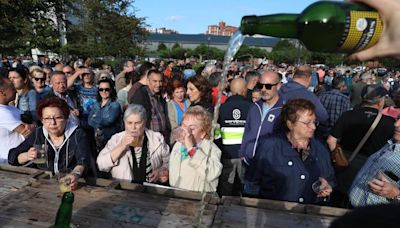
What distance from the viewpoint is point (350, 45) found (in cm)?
134

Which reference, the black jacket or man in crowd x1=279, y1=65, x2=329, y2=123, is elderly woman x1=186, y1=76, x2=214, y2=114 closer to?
man in crowd x1=279, y1=65, x2=329, y2=123

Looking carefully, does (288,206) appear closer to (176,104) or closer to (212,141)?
(212,141)

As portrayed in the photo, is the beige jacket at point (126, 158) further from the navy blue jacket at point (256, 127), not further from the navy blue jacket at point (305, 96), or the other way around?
the navy blue jacket at point (305, 96)

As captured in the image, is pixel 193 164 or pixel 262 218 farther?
pixel 193 164

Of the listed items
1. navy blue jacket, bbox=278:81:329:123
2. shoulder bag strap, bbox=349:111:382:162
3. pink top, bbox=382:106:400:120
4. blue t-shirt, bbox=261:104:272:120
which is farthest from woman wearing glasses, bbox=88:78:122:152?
pink top, bbox=382:106:400:120

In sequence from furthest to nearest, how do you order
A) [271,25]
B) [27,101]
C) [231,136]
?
[27,101] → [231,136] → [271,25]

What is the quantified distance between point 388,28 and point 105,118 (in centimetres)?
426

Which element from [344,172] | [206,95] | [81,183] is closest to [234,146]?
[206,95]

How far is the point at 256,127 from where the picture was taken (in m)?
4.32

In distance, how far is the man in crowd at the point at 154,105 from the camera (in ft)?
16.7

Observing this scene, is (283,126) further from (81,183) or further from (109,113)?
(109,113)

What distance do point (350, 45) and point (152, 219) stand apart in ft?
4.53

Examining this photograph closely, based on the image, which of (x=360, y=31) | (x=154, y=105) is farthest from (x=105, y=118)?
(x=360, y=31)

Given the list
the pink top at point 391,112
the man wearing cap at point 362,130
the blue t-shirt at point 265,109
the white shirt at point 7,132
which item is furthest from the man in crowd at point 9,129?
the pink top at point 391,112
